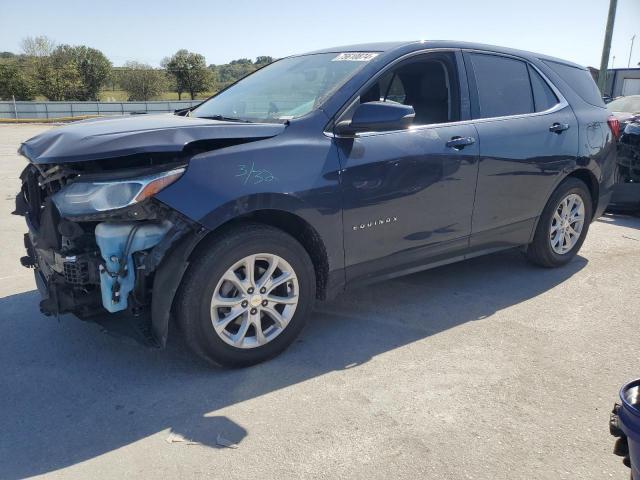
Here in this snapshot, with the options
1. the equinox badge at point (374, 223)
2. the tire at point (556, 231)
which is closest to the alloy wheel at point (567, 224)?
the tire at point (556, 231)

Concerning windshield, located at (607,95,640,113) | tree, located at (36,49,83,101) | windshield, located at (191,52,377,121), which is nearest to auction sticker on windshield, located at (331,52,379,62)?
windshield, located at (191,52,377,121)

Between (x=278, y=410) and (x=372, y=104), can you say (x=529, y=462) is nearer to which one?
(x=278, y=410)

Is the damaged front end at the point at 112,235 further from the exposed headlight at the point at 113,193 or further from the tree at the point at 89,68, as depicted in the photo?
the tree at the point at 89,68

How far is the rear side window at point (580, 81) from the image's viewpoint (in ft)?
16.2

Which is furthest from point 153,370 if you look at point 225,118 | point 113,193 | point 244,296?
point 225,118

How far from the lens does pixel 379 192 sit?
11.5 feet

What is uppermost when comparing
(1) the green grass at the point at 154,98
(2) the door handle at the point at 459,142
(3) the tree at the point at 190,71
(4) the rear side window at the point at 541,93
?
(3) the tree at the point at 190,71

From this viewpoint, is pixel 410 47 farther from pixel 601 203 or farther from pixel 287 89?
pixel 601 203

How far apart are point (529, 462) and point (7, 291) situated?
3.99 metres

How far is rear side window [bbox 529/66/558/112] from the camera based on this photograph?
465cm

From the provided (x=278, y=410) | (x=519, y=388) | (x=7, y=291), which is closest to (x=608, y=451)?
(x=519, y=388)

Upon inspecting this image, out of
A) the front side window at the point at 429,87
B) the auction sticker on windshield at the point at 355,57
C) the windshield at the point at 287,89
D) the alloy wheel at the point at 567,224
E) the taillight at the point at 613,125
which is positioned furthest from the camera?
the taillight at the point at 613,125

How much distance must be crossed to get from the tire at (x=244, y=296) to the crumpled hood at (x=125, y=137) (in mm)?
534

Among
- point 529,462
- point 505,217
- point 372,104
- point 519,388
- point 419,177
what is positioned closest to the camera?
point 529,462
